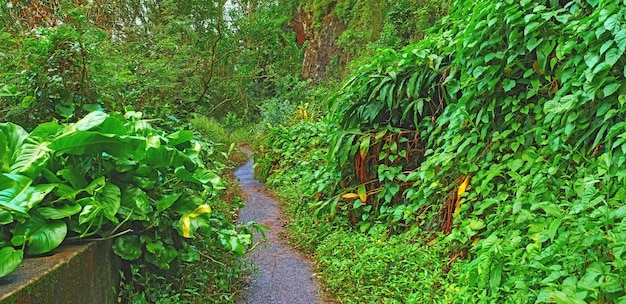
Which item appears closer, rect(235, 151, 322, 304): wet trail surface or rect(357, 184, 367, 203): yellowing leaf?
rect(235, 151, 322, 304): wet trail surface

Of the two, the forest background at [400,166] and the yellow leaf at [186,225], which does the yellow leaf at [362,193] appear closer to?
the forest background at [400,166]

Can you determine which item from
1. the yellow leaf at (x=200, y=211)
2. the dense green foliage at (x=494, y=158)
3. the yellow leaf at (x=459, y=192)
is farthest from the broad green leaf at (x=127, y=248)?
the yellow leaf at (x=459, y=192)

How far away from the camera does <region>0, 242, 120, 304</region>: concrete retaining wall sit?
124cm

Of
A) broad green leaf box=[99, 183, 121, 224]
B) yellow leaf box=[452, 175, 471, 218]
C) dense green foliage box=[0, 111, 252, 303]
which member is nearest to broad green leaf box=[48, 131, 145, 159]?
dense green foliage box=[0, 111, 252, 303]

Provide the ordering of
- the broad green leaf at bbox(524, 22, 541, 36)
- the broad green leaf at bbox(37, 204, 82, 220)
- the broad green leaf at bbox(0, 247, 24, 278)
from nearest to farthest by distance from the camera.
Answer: the broad green leaf at bbox(0, 247, 24, 278), the broad green leaf at bbox(37, 204, 82, 220), the broad green leaf at bbox(524, 22, 541, 36)

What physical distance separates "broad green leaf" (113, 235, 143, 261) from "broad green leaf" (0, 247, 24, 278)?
19.6 inches

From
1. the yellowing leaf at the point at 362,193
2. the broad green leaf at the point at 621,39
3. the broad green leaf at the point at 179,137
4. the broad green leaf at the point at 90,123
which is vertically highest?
the broad green leaf at the point at 90,123

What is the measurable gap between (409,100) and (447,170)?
792 mm

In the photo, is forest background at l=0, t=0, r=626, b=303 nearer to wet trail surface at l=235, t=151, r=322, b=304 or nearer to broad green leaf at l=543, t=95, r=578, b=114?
broad green leaf at l=543, t=95, r=578, b=114

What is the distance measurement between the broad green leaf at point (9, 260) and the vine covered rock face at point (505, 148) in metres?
1.90

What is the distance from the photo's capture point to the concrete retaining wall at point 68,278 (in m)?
1.24

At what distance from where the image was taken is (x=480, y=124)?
268 cm

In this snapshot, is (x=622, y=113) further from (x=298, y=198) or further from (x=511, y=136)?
(x=298, y=198)

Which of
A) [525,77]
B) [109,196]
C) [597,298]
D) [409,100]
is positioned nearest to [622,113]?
[525,77]
